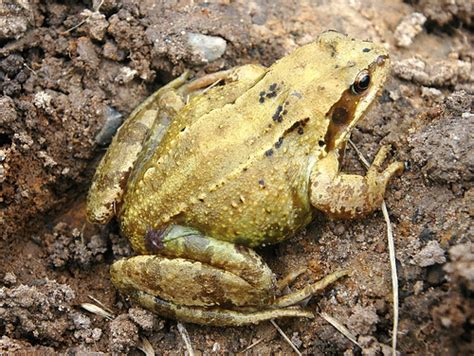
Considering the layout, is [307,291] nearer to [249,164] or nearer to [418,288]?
[418,288]

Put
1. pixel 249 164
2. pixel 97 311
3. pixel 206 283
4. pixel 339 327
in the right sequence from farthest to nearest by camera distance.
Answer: pixel 97 311 < pixel 249 164 < pixel 206 283 < pixel 339 327

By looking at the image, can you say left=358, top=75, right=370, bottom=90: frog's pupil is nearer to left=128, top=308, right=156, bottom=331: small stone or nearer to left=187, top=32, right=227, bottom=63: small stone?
left=187, top=32, right=227, bottom=63: small stone

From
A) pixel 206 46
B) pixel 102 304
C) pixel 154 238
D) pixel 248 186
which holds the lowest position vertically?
pixel 102 304

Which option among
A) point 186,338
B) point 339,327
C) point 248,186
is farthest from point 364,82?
point 186,338

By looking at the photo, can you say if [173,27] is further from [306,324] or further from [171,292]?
[306,324]

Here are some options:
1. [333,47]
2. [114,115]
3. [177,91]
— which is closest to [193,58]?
[177,91]

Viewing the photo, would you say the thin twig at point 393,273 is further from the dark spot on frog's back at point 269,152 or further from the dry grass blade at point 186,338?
the dry grass blade at point 186,338
